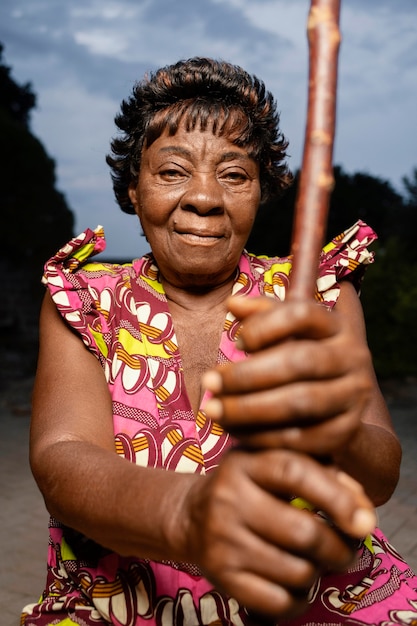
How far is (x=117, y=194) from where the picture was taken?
7.55ft

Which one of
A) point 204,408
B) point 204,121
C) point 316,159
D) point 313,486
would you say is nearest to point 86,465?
point 204,408

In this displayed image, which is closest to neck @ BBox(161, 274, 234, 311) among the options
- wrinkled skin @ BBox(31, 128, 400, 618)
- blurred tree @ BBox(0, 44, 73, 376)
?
wrinkled skin @ BBox(31, 128, 400, 618)

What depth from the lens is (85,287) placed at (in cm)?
184

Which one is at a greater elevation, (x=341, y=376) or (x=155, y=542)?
(x=341, y=376)

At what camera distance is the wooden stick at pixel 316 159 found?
0.89m

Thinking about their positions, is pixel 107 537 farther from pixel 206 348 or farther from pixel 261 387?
pixel 206 348

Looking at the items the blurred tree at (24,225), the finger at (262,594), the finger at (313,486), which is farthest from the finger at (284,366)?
the blurred tree at (24,225)

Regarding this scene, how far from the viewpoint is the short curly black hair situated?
74.5 inches

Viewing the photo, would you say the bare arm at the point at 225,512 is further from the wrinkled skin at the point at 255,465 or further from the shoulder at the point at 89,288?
the shoulder at the point at 89,288

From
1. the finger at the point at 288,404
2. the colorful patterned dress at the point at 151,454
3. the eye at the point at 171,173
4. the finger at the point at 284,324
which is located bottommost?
the colorful patterned dress at the point at 151,454

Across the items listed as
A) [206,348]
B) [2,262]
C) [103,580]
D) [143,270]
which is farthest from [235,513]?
[2,262]

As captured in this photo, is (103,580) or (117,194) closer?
(103,580)

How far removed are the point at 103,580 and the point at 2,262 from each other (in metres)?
9.73

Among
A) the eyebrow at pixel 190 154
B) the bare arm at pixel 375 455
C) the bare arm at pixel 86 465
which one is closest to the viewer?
the bare arm at pixel 86 465
